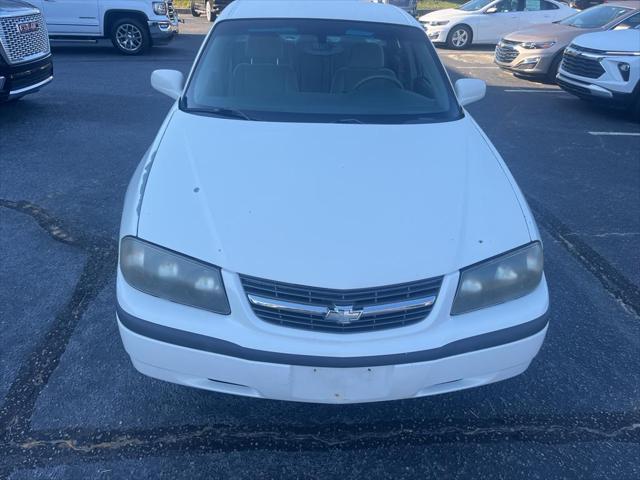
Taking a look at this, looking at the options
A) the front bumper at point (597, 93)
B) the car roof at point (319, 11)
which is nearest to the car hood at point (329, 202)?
the car roof at point (319, 11)

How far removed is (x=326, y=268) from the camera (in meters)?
2.03

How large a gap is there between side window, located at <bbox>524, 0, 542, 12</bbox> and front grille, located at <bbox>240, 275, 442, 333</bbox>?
1405cm

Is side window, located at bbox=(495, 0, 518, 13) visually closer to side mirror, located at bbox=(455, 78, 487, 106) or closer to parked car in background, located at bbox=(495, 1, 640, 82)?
parked car in background, located at bbox=(495, 1, 640, 82)

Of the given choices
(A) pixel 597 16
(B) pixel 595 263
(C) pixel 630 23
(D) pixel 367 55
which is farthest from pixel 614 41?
(D) pixel 367 55

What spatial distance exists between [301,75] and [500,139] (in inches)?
160

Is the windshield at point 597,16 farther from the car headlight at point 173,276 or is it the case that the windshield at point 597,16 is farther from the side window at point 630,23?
the car headlight at point 173,276

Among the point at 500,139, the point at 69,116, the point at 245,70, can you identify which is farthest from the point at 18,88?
the point at 500,139

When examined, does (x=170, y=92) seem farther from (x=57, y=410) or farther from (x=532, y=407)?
(x=532, y=407)

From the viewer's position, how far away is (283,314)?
2.04m

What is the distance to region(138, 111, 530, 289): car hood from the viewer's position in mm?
2074

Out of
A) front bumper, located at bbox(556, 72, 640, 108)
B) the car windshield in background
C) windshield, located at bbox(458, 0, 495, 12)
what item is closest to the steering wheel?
the car windshield in background

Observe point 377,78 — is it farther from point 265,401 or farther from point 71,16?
point 71,16

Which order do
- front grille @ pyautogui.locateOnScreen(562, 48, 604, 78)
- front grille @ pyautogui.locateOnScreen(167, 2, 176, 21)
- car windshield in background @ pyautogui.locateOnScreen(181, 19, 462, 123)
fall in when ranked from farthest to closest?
front grille @ pyautogui.locateOnScreen(167, 2, 176, 21)
front grille @ pyautogui.locateOnScreen(562, 48, 604, 78)
car windshield in background @ pyautogui.locateOnScreen(181, 19, 462, 123)

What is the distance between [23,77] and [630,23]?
334 inches
